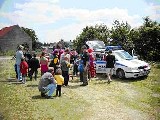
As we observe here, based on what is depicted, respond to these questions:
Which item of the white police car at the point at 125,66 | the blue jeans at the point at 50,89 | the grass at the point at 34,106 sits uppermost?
the white police car at the point at 125,66

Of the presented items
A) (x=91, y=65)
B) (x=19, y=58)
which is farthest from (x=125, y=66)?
(x=19, y=58)

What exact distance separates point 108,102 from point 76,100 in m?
1.43

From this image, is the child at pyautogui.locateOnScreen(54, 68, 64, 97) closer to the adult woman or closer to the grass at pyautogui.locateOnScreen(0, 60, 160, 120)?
the grass at pyautogui.locateOnScreen(0, 60, 160, 120)

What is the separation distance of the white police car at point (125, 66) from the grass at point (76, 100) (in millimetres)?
481

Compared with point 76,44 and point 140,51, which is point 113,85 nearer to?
point 140,51

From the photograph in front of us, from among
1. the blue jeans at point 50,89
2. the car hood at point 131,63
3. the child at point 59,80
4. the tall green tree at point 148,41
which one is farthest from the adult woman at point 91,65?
the tall green tree at point 148,41

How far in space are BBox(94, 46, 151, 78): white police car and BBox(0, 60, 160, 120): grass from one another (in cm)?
48

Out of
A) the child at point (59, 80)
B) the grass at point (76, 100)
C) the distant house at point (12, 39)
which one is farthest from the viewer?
the distant house at point (12, 39)

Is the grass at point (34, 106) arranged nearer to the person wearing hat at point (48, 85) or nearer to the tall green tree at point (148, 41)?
the person wearing hat at point (48, 85)

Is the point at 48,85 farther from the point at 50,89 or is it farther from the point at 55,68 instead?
the point at 55,68

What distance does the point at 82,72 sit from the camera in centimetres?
1791

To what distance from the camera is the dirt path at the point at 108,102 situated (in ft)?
39.8

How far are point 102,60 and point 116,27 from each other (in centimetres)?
1586

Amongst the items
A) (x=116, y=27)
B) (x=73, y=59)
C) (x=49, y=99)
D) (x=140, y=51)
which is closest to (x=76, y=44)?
(x=116, y=27)
